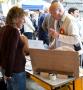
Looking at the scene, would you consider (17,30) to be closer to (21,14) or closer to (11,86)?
(21,14)

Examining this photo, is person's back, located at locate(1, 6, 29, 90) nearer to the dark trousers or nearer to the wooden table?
the wooden table

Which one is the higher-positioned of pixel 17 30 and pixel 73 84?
pixel 17 30

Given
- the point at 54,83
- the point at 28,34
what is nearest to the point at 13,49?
the point at 54,83

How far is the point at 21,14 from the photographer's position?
7.81 feet

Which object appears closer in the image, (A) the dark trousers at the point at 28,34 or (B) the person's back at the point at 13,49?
(B) the person's back at the point at 13,49

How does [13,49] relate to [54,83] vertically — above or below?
above

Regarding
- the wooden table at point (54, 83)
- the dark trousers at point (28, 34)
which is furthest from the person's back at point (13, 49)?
the dark trousers at point (28, 34)

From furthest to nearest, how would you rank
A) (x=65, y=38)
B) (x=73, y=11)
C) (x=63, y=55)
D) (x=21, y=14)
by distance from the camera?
(x=73, y=11) < (x=65, y=38) < (x=21, y=14) < (x=63, y=55)

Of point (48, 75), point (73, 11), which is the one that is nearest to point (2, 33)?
point (48, 75)

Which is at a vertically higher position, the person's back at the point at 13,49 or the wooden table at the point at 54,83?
the person's back at the point at 13,49

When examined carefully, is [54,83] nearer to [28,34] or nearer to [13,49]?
[13,49]

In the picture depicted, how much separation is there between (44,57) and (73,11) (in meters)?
3.05

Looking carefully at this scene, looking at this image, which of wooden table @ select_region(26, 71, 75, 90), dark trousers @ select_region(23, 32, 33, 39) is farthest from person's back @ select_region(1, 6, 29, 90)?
dark trousers @ select_region(23, 32, 33, 39)

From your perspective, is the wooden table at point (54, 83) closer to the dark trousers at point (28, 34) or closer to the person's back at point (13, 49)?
the person's back at point (13, 49)
